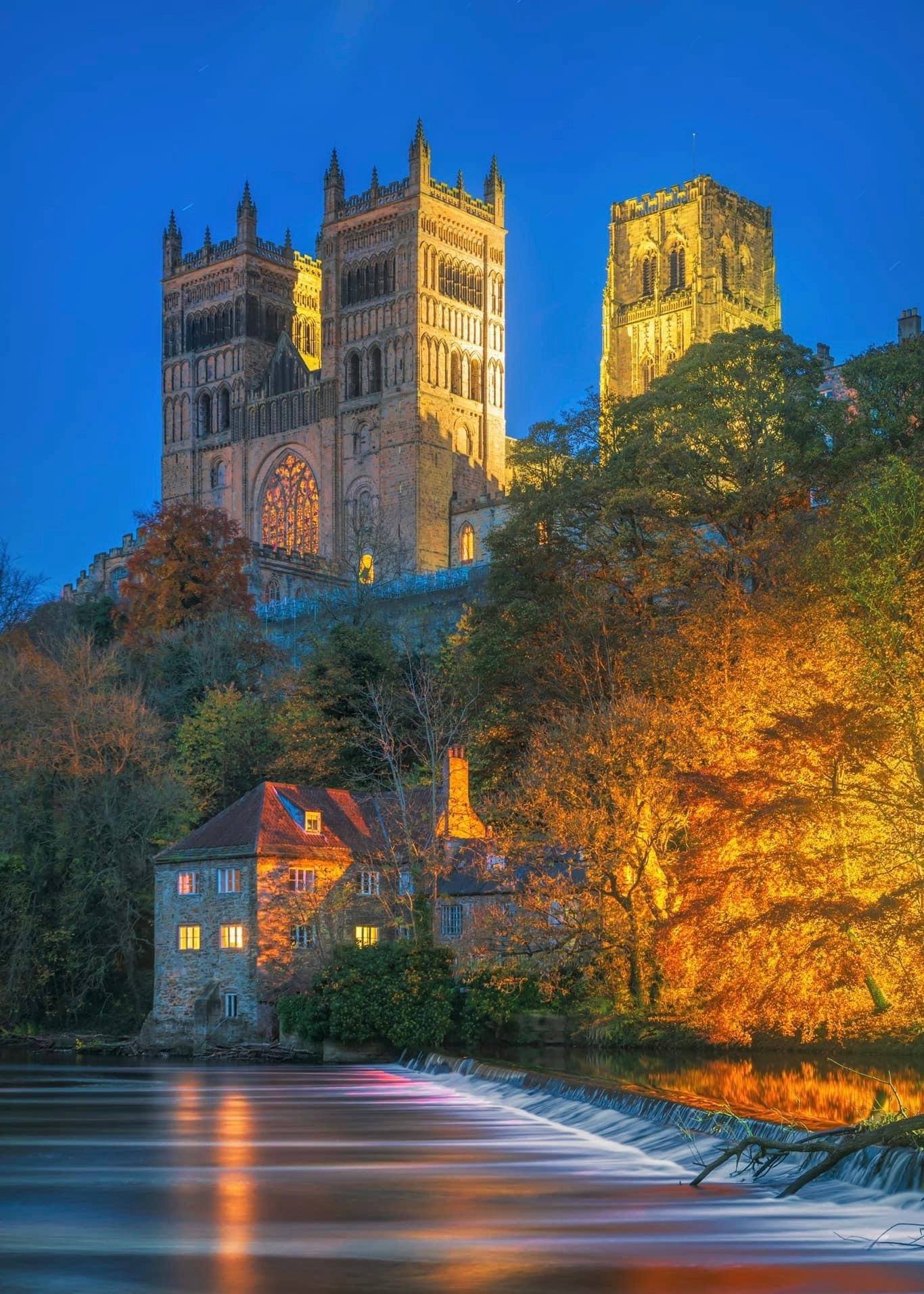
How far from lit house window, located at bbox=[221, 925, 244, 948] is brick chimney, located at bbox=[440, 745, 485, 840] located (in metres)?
5.28

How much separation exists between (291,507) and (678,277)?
3444 cm

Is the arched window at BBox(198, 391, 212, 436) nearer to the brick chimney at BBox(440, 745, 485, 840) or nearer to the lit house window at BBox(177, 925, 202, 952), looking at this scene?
the brick chimney at BBox(440, 745, 485, 840)

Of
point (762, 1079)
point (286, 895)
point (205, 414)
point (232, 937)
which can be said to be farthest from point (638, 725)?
point (205, 414)

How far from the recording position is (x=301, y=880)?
4166cm

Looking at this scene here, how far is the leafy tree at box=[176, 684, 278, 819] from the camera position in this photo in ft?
161

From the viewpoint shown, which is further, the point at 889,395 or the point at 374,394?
the point at 374,394

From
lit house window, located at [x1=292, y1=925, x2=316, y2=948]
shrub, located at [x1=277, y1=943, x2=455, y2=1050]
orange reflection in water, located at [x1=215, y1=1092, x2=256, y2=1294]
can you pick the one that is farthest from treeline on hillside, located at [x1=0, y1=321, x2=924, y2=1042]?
orange reflection in water, located at [x1=215, y1=1092, x2=256, y2=1294]

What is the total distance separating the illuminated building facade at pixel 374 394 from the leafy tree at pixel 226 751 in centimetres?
5022

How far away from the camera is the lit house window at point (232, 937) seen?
4069cm

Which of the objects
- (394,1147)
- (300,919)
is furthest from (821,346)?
(394,1147)

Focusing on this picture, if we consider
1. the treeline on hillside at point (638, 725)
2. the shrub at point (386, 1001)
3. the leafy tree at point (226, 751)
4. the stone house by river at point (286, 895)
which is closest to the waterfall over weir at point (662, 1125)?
the treeline on hillside at point (638, 725)

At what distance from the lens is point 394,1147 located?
77.6ft

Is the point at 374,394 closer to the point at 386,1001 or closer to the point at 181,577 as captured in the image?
the point at 181,577

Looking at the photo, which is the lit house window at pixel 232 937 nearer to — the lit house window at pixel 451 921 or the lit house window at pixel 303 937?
the lit house window at pixel 303 937
